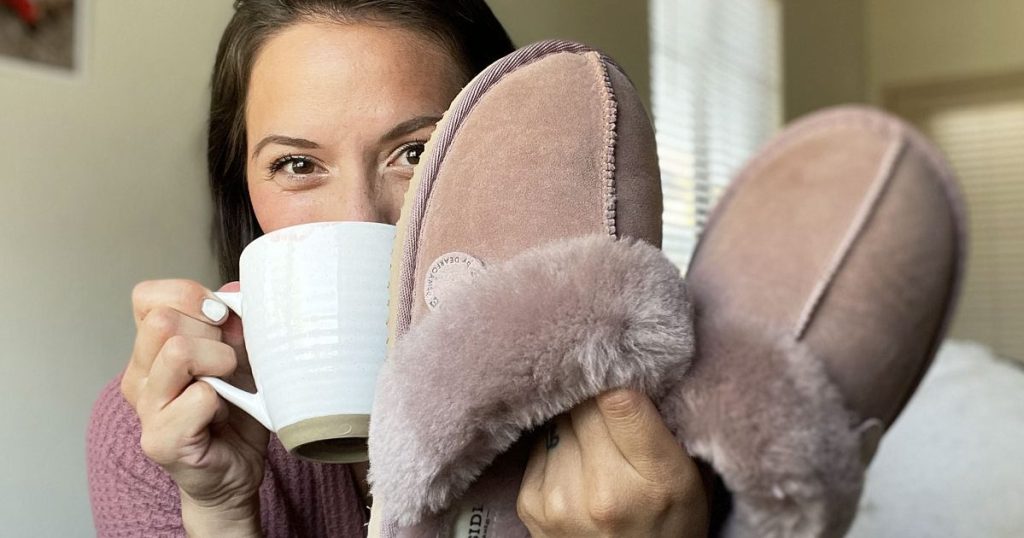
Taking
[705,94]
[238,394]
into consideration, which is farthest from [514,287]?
[705,94]

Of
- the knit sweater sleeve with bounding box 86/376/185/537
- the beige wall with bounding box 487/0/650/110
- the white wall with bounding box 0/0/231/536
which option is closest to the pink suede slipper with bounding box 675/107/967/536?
the knit sweater sleeve with bounding box 86/376/185/537

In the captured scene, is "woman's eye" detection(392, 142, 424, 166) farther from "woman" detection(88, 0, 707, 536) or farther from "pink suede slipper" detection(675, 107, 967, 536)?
"pink suede slipper" detection(675, 107, 967, 536)

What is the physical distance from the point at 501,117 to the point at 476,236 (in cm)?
7

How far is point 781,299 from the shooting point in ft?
1.19

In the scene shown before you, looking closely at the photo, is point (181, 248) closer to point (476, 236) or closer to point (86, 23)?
point (86, 23)

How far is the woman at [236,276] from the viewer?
41 cm

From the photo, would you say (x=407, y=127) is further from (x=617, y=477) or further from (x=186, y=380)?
(x=617, y=477)

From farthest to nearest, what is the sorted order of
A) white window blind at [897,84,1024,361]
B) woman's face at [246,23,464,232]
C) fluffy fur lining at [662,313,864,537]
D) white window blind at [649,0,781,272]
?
white window blind at [897,84,1024,361]
white window blind at [649,0,781,272]
woman's face at [246,23,464,232]
fluffy fur lining at [662,313,864,537]

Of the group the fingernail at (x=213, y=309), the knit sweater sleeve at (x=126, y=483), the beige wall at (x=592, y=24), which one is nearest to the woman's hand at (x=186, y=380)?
the fingernail at (x=213, y=309)

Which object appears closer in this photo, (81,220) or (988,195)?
(81,220)

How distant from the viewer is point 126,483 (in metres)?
0.71

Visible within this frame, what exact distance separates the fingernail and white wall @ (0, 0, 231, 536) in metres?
0.31

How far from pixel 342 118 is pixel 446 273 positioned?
0.90 ft

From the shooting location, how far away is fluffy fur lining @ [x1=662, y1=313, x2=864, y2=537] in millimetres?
336
